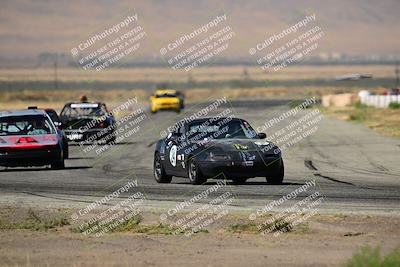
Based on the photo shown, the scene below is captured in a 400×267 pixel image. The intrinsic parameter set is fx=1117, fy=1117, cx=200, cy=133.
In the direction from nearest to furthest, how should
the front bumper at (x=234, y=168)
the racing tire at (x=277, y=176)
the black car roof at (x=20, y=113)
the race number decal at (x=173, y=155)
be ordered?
the front bumper at (x=234, y=168) → the racing tire at (x=277, y=176) → the race number decal at (x=173, y=155) → the black car roof at (x=20, y=113)

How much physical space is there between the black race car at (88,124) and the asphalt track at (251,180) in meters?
0.55

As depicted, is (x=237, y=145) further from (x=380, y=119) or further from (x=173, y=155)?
(x=380, y=119)

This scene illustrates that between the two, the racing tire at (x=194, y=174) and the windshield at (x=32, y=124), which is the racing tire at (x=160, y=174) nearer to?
the racing tire at (x=194, y=174)

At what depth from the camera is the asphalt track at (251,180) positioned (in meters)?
17.4

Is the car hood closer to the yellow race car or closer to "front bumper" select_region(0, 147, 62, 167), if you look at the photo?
"front bumper" select_region(0, 147, 62, 167)

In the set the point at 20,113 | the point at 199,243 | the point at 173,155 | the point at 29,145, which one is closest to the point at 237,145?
the point at 173,155

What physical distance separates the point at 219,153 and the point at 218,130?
3.27ft

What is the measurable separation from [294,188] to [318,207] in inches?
134

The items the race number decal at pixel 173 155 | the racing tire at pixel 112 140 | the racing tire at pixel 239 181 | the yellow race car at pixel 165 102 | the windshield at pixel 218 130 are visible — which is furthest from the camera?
the yellow race car at pixel 165 102

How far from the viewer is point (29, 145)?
2484 cm

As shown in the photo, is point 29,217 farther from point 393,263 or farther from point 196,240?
point 393,263

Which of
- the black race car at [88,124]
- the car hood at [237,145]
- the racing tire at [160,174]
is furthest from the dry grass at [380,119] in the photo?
the car hood at [237,145]

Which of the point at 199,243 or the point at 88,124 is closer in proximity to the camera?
the point at 199,243

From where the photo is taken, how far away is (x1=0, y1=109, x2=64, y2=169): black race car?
24.8 m
